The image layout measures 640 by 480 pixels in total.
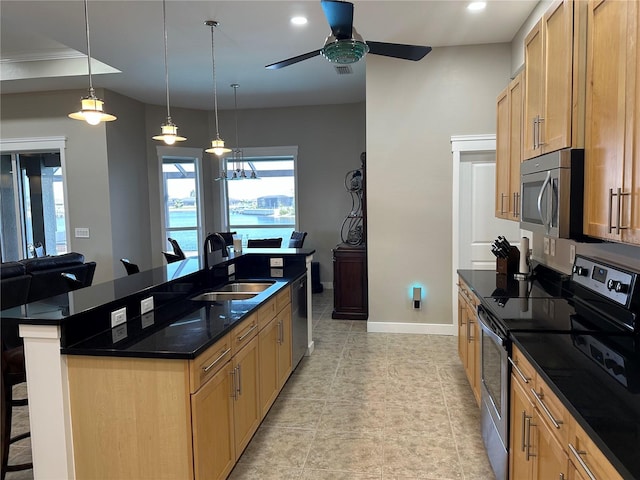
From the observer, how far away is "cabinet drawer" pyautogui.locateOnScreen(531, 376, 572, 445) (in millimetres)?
1434

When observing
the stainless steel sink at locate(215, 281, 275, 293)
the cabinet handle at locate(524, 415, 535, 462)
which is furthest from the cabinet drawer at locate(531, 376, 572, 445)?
the stainless steel sink at locate(215, 281, 275, 293)

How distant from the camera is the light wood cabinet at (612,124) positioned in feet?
5.20

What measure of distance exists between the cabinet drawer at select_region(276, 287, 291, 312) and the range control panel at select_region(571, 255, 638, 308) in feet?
6.36

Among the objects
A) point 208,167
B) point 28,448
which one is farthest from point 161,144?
point 28,448

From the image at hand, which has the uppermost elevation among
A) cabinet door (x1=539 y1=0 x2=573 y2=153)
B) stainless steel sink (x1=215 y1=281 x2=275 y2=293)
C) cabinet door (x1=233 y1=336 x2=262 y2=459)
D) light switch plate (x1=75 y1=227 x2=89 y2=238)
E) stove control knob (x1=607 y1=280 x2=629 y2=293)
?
cabinet door (x1=539 y1=0 x2=573 y2=153)

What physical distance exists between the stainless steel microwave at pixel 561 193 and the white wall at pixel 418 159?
2518 mm

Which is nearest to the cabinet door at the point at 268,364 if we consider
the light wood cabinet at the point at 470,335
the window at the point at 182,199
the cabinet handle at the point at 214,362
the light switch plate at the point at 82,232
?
the cabinet handle at the point at 214,362

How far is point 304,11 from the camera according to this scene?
377cm

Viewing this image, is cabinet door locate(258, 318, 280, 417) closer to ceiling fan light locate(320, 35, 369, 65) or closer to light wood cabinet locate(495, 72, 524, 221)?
ceiling fan light locate(320, 35, 369, 65)

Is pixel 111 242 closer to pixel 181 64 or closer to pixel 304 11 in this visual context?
pixel 181 64

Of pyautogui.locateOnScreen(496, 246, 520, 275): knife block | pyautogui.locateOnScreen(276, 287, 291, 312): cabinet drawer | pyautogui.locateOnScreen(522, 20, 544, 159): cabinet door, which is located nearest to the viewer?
pyautogui.locateOnScreen(522, 20, 544, 159): cabinet door

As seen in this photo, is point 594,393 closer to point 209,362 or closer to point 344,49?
point 209,362

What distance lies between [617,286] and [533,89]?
1.27 meters

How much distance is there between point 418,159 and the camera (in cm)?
491
